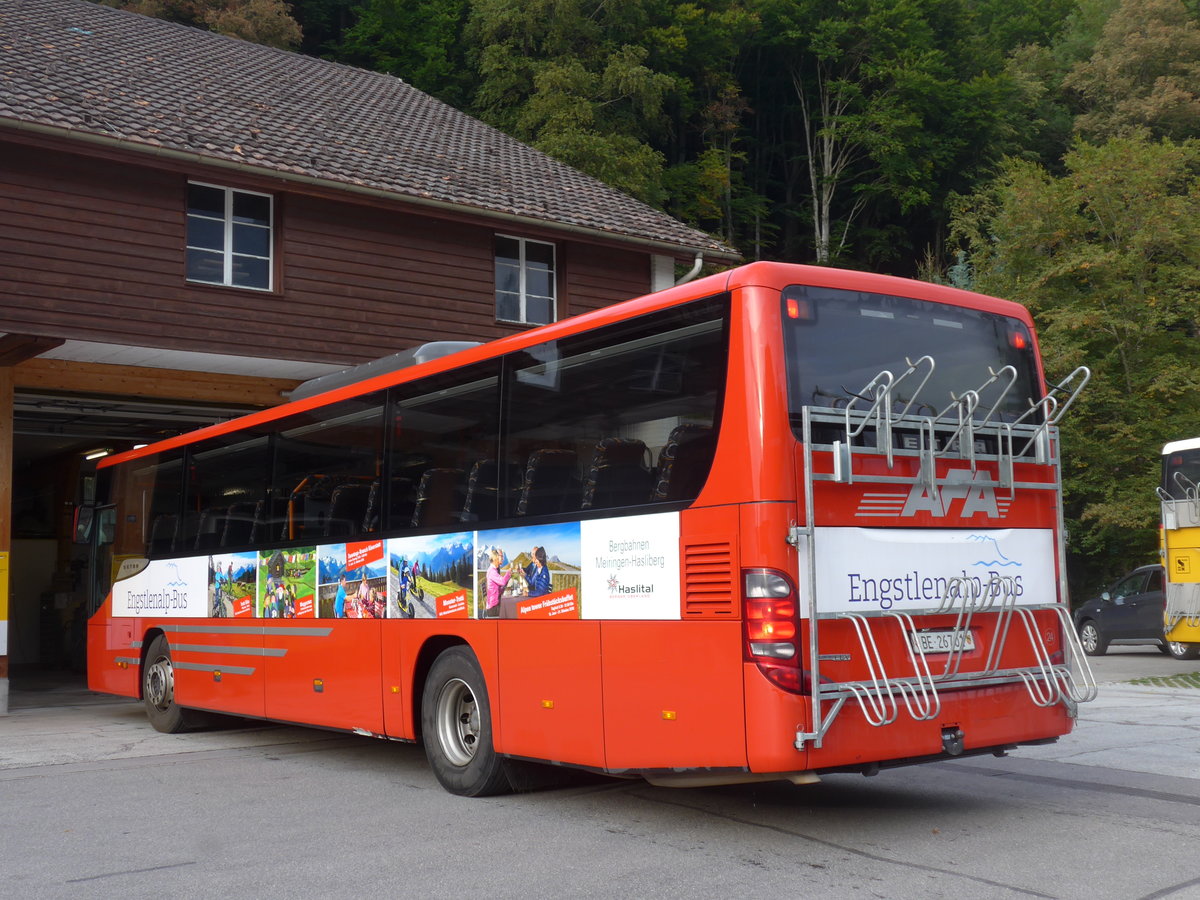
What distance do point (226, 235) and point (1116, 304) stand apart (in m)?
22.7

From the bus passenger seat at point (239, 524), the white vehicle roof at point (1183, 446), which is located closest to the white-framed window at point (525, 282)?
the bus passenger seat at point (239, 524)

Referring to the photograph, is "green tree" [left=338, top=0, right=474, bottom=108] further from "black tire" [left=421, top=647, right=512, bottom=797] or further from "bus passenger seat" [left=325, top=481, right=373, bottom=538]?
"black tire" [left=421, top=647, right=512, bottom=797]

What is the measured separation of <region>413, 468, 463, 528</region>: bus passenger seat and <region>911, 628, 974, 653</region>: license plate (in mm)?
3325

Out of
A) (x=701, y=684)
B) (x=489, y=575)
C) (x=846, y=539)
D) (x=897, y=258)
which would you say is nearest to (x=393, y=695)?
(x=489, y=575)

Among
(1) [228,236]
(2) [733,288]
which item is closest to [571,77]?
(1) [228,236]

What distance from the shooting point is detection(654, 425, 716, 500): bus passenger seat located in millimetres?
6723

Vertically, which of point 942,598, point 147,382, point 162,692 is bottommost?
point 162,692

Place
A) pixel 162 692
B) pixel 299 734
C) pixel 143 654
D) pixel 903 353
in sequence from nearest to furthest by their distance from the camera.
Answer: pixel 903 353
pixel 299 734
pixel 162 692
pixel 143 654

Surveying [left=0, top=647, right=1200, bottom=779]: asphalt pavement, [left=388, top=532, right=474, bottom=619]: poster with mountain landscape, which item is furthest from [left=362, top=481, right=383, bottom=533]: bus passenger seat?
[left=0, top=647, right=1200, bottom=779]: asphalt pavement

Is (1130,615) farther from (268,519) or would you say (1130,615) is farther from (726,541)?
(726,541)

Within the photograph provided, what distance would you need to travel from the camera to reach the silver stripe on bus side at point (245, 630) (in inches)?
404

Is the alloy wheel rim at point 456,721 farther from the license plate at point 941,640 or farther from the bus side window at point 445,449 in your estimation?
the license plate at point 941,640

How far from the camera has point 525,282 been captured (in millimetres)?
20406

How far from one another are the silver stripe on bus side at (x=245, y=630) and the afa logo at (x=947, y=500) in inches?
197
